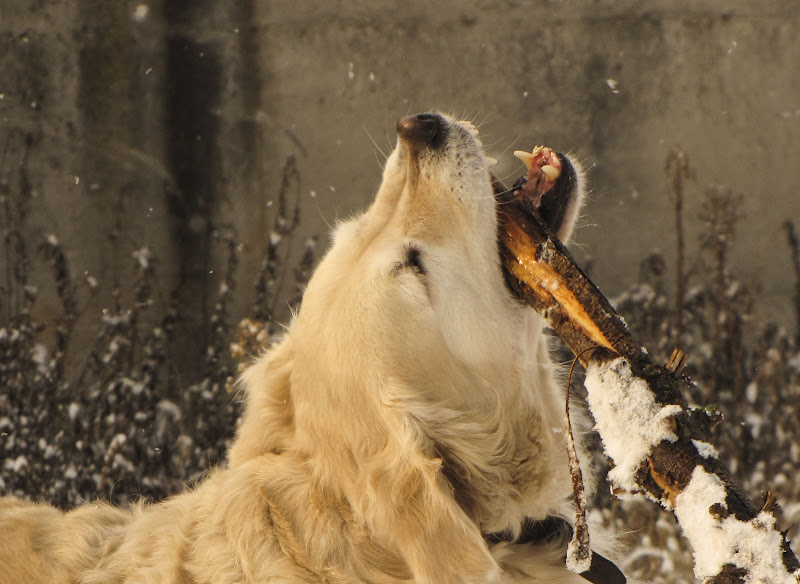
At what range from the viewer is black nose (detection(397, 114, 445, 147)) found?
9.21ft

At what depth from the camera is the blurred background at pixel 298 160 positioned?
5.23m

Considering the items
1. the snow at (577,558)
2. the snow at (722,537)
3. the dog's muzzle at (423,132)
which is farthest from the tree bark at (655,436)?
the dog's muzzle at (423,132)

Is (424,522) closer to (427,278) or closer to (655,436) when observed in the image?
(655,436)

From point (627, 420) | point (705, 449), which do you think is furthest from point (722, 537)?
point (627, 420)

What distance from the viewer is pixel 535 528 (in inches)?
97.7

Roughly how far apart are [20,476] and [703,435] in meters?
4.07

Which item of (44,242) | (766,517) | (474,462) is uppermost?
(766,517)

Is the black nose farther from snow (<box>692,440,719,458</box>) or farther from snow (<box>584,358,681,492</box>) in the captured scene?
snow (<box>692,440,719,458</box>)

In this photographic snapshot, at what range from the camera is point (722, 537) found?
1822 millimetres

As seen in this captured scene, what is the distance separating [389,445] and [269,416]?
1.60 feet

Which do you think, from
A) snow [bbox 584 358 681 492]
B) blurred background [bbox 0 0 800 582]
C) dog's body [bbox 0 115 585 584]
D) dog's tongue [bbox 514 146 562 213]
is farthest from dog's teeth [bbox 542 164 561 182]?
blurred background [bbox 0 0 800 582]

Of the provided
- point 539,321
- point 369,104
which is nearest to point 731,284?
point 369,104

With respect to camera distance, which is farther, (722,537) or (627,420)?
(627,420)

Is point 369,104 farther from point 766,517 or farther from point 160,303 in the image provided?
point 766,517
